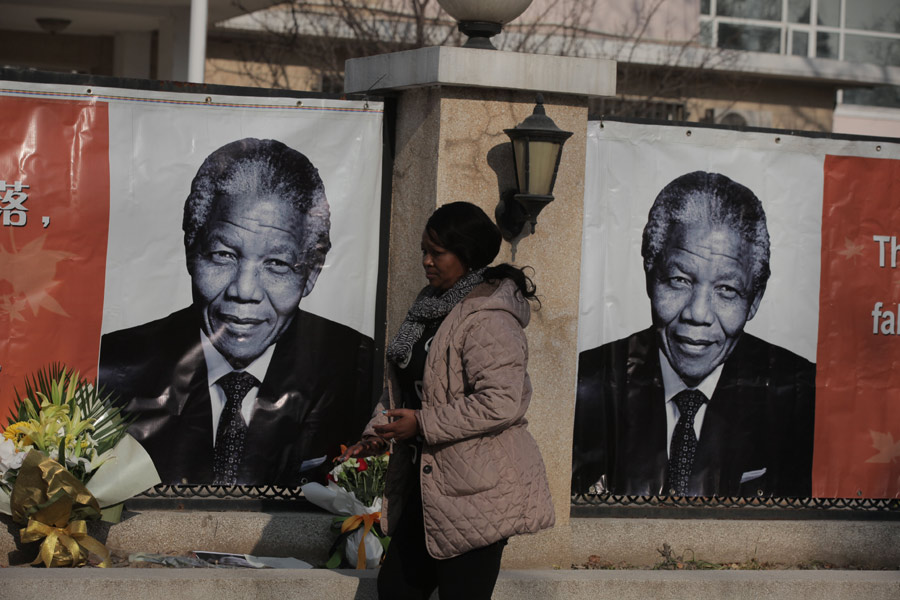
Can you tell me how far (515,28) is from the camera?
1611 centimetres

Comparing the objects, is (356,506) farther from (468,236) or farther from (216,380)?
(468,236)

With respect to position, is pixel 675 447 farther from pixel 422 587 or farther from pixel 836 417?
pixel 422 587

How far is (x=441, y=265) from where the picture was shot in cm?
439

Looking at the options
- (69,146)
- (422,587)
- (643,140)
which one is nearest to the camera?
(422,587)

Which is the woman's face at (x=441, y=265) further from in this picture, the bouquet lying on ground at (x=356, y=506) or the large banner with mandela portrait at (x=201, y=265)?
the large banner with mandela portrait at (x=201, y=265)

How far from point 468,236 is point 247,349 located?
219 centimetres

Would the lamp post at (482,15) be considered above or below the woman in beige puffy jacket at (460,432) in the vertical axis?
above

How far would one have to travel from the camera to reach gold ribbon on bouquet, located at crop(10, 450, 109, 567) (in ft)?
17.6

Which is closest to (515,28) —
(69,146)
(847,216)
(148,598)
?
(847,216)

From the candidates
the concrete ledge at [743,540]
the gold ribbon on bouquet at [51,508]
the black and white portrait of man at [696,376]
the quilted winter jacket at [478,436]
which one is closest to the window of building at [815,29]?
the black and white portrait of man at [696,376]

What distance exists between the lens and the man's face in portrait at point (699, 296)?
656cm

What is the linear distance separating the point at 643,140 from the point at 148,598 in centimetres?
338

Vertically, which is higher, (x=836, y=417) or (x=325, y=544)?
(x=836, y=417)

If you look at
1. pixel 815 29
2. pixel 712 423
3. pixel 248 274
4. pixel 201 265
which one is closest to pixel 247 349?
pixel 248 274
